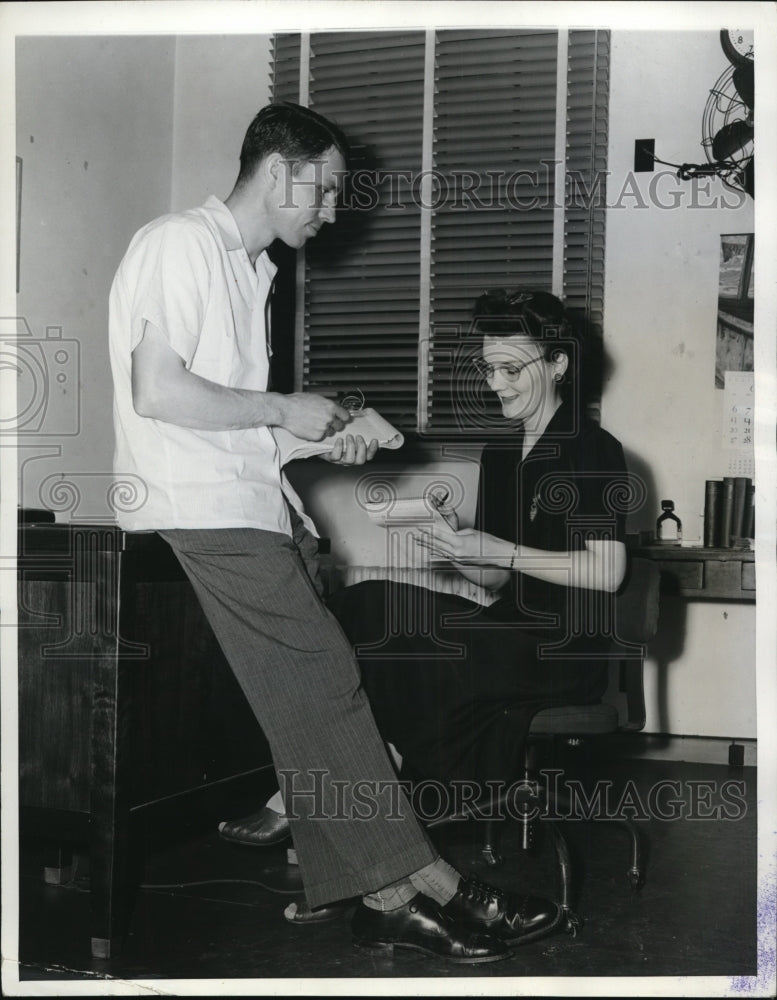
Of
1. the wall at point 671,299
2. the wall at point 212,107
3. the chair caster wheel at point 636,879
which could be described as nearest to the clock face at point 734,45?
the wall at point 671,299

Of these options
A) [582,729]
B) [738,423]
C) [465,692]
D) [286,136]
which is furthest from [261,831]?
[738,423]

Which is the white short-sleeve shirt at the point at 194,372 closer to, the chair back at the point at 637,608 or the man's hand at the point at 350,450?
the man's hand at the point at 350,450

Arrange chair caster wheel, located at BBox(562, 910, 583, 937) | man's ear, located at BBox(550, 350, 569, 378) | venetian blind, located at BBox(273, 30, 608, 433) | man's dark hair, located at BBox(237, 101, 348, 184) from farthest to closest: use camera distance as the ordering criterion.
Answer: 1. venetian blind, located at BBox(273, 30, 608, 433)
2. man's ear, located at BBox(550, 350, 569, 378)
3. man's dark hair, located at BBox(237, 101, 348, 184)
4. chair caster wheel, located at BBox(562, 910, 583, 937)

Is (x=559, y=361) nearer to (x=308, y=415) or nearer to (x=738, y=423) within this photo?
(x=308, y=415)

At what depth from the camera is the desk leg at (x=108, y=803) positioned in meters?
2.34

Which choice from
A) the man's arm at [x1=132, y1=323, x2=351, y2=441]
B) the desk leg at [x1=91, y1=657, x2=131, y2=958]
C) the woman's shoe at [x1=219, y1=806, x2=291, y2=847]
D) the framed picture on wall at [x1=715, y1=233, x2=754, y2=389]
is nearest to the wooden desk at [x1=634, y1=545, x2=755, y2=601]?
the framed picture on wall at [x1=715, y1=233, x2=754, y2=389]

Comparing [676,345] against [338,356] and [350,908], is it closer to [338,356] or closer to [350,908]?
[338,356]

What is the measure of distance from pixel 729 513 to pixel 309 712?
7.48ft

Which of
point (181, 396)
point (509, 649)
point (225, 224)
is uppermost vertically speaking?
point (225, 224)

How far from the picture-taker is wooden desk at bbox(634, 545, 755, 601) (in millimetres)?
3914

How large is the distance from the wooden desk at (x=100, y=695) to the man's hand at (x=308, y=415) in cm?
46

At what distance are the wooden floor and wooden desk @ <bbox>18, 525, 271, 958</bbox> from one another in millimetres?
183

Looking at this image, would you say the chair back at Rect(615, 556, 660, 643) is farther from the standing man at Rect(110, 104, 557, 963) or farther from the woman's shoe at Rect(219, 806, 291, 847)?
the woman's shoe at Rect(219, 806, 291, 847)

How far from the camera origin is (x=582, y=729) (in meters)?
2.80
